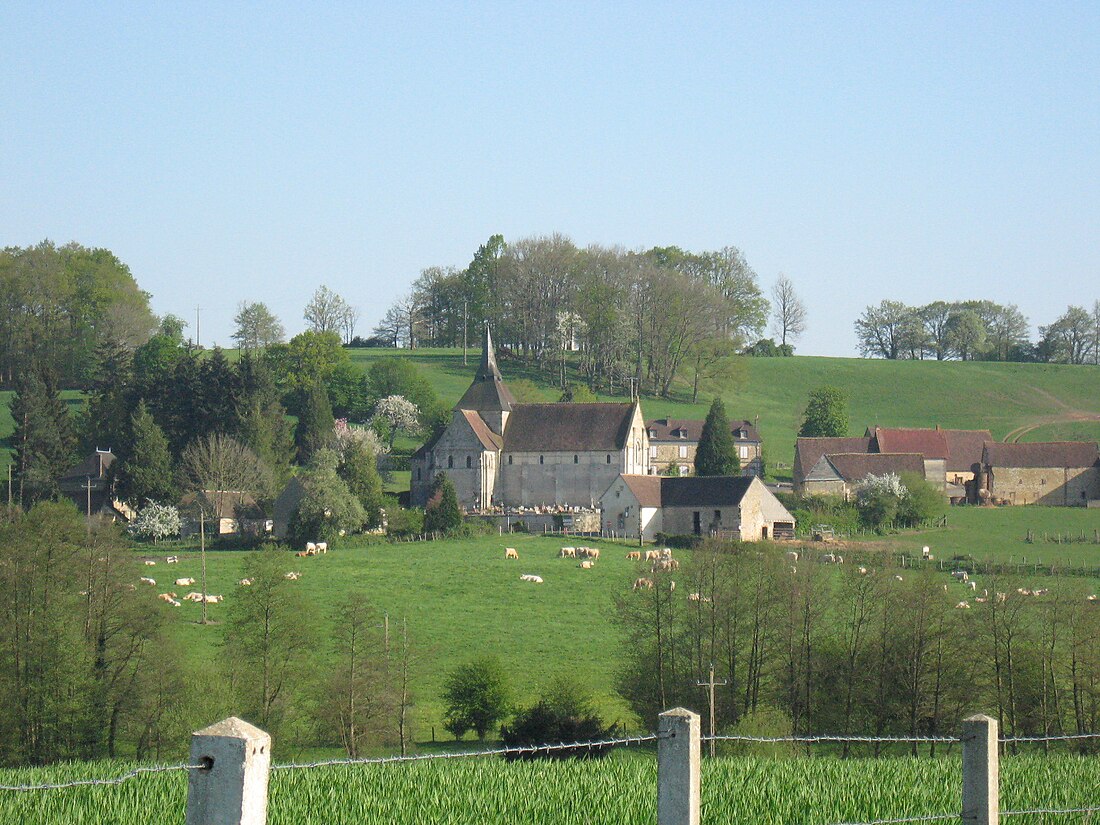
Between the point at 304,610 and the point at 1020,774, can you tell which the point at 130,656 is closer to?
the point at 304,610

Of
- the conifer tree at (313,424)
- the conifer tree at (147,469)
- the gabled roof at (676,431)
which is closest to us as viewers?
the conifer tree at (147,469)

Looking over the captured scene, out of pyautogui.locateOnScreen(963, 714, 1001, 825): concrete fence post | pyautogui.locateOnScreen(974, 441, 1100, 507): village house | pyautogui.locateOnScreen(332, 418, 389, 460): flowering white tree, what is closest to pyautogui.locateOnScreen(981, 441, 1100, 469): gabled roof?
pyautogui.locateOnScreen(974, 441, 1100, 507): village house

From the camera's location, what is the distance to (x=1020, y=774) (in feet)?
45.6

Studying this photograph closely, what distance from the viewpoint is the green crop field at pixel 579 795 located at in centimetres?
1199

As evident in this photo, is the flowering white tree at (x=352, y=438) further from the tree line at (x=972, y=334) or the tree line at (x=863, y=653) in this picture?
the tree line at (x=972, y=334)

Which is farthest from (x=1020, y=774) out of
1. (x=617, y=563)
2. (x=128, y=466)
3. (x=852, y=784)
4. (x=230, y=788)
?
(x=128, y=466)

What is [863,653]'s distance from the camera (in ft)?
113

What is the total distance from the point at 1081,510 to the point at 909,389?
45.6m

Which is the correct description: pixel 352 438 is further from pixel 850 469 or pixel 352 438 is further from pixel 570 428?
pixel 850 469

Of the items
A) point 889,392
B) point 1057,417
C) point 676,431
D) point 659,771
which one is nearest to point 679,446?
point 676,431

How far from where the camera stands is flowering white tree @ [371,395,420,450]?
93.9 metres

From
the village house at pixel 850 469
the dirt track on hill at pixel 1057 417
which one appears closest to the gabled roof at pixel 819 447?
the village house at pixel 850 469

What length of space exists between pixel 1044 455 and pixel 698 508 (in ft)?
86.6

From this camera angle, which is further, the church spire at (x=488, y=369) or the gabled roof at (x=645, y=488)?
the church spire at (x=488, y=369)
